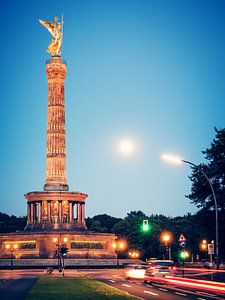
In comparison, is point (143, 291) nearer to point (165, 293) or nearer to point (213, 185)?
point (165, 293)

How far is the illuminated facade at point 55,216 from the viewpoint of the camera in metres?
97.1

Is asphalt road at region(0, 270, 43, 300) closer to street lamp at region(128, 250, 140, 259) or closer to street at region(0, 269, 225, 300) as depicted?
street at region(0, 269, 225, 300)

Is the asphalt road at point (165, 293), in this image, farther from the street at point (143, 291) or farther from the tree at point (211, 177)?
the tree at point (211, 177)

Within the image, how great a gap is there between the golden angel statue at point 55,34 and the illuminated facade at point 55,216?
6387 mm

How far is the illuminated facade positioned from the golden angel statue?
251 inches

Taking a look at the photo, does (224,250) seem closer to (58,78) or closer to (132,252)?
(58,78)

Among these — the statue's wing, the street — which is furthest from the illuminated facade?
the street

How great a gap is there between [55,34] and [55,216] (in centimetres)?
3541

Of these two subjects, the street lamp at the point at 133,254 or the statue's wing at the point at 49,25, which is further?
the street lamp at the point at 133,254

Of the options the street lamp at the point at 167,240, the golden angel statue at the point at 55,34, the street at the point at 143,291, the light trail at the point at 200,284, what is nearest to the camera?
the street at the point at 143,291

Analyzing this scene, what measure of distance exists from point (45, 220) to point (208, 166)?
43.4 metres

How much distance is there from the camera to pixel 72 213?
338 ft

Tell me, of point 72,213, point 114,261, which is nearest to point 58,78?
point 72,213

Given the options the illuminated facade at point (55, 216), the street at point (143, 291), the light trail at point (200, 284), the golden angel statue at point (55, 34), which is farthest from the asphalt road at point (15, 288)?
the golden angel statue at point (55, 34)
